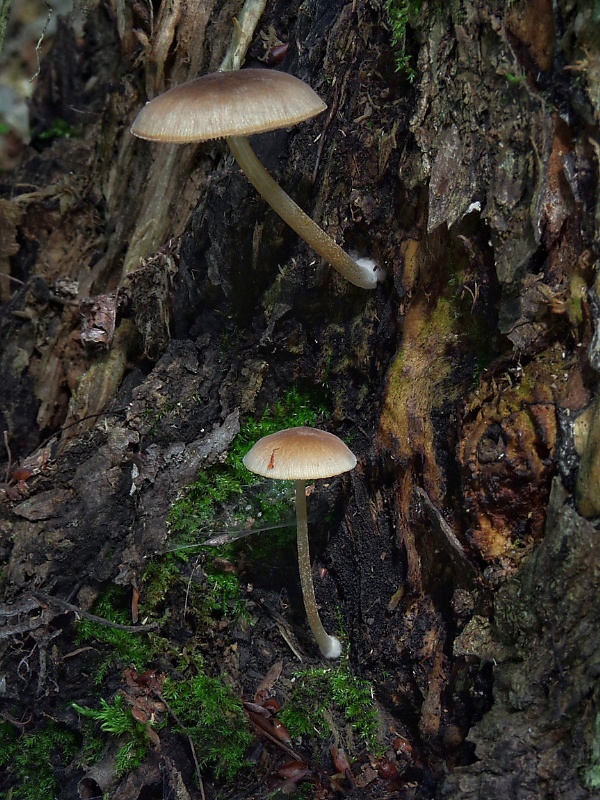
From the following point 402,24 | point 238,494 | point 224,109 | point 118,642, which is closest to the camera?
point 224,109

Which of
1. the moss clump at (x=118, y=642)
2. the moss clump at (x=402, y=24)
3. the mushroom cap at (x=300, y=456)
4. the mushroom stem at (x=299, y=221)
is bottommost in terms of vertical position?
the moss clump at (x=118, y=642)

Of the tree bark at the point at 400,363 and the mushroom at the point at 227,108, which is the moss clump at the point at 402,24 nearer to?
the tree bark at the point at 400,363

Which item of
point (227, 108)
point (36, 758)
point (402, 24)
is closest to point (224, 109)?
point (227, 108)

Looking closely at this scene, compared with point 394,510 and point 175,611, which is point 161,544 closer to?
point 175,611

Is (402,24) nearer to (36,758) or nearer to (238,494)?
(238,494)

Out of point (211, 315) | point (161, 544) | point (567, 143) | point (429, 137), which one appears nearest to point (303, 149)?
point (429, 137)

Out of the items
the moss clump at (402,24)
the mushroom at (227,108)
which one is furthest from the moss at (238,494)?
the moss clump at (402,24)
